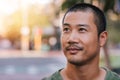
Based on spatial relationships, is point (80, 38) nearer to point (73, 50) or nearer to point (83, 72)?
point (73, 50)

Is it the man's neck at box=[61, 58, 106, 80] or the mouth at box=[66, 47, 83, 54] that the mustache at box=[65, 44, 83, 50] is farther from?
the man's neck at box=[61, 58, 106, 80]

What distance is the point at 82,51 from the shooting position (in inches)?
82.0

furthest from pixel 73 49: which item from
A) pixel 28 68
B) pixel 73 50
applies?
pixel 28 68

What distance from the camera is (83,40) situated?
6.83 ft

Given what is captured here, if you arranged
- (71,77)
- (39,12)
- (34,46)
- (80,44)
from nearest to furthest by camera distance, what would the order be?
1. (80,44)
2. (71,77)
3. (34,46)
4. (39,12)

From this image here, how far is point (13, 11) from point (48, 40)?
253 inches

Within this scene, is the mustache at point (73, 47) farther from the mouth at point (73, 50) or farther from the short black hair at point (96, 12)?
the short black hair at point (96, 12)

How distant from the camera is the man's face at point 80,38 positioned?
81.3 inches

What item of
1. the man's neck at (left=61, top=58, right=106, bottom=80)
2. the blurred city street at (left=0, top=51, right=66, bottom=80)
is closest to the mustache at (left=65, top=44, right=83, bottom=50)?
the man's neck at (left=61, top=58, right=106, bottom=80)

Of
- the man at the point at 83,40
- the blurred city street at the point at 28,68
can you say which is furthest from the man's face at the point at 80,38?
the blurred city street at the point at 28,68

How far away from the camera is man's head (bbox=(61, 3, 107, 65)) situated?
2.07 meters

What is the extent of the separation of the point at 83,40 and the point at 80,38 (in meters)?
0.02

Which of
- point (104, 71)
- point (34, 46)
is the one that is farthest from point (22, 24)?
point (104, 71)

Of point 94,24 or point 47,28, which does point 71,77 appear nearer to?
point 94,24
